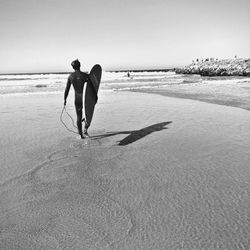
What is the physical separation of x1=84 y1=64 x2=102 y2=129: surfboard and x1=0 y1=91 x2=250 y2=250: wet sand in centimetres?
54

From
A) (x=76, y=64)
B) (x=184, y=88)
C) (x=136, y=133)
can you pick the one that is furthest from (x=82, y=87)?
(x=184, y=88)

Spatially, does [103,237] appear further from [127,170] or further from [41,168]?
[41,168]

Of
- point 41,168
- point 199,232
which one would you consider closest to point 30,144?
point 41,168

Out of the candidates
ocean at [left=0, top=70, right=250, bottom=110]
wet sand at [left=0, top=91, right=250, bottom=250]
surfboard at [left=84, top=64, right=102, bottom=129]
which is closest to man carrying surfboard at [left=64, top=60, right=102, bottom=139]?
surfboard at [left=84, top=64, right=102, bottom=129]

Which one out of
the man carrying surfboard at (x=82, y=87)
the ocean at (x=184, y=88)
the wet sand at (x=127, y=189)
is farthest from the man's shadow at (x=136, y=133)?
the ocean at (x=184, y=88)

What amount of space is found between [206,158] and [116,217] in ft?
8.28

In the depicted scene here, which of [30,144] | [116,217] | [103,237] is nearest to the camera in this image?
[103,237]

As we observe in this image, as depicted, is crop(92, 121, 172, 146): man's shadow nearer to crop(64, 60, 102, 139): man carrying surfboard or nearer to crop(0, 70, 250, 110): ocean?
crop(64, 60, 102, 139): man carrying surfboard

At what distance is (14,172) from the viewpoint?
4.26 m

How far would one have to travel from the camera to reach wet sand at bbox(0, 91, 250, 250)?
2.56 metres

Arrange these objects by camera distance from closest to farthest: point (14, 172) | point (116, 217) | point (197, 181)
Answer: point (116, 217) < point (197, 181) < point (14, 172)

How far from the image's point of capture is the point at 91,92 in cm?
656

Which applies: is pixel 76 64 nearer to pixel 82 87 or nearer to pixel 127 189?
pixel 82 87

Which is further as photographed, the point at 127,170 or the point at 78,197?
the point at 127,170
